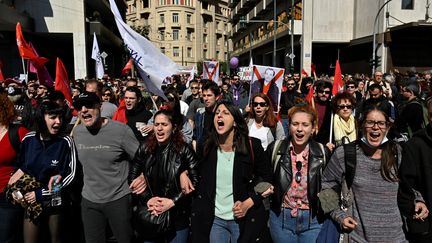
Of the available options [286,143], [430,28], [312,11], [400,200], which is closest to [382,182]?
[400,200]

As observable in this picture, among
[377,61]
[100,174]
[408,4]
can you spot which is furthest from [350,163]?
[408,4]

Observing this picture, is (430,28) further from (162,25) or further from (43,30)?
(162,25)

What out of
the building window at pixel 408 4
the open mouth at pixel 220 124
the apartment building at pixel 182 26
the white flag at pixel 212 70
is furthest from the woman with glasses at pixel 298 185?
the apartment building at pixel 182 26

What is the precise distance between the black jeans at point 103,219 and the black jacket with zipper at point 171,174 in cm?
45

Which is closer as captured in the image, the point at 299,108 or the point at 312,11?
the point at 299,108

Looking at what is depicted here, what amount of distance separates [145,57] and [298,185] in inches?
125

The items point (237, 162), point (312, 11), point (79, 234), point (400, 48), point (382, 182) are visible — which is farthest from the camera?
point (312, 11)

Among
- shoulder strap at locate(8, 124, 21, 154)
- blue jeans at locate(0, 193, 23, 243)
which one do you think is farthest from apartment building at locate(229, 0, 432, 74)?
blue jeans at locate(0, 193, 23, 243)

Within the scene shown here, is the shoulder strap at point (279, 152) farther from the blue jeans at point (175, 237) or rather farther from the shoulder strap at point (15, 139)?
the shoulder strap at point (15, 139)

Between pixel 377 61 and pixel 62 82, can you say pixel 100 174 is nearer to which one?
pixel 62 82

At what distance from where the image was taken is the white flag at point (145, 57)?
5.48m

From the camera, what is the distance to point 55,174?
3549mm

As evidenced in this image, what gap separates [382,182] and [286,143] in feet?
2.75

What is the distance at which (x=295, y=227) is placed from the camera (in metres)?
3.22
